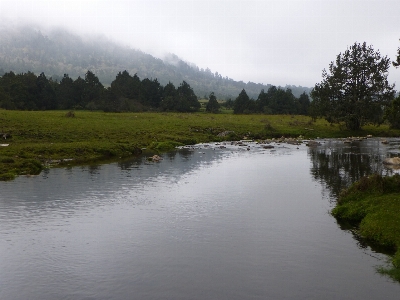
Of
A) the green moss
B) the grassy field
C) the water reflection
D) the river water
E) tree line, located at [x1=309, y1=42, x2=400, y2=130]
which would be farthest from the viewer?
tree line, located at [x1=309, y1=42, x2=400, y2=130]

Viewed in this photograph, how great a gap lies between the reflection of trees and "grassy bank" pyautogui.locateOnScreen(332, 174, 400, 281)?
4525mm

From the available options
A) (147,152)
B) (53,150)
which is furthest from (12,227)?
(147,152)

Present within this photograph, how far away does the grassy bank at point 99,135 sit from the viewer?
165ft

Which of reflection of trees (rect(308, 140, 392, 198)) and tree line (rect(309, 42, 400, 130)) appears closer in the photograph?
reflection of trees (rect(308, 140, 392, 198))

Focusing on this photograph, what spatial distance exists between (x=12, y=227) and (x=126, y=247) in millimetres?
8786

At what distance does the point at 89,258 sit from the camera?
19.4m

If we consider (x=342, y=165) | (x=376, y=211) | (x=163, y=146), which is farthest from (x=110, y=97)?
(x=376, y=211)

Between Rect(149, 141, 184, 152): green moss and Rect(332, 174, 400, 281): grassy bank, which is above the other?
Rect(149, 141, 184, 152): green moss

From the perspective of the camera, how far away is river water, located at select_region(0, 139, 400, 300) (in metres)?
16.2

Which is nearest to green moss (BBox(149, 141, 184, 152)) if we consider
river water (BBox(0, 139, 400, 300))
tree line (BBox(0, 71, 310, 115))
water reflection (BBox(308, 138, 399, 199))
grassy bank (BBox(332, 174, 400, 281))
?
river water (BBox(0, 139, 400, 300))

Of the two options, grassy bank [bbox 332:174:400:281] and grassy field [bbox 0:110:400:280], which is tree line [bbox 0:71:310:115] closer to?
grassy field [bbox 0:110:400:280]

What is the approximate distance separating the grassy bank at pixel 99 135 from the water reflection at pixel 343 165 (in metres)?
26.6

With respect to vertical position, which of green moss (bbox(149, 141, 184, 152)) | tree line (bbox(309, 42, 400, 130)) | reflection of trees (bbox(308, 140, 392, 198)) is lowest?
reflection of trees (bbox(308, 140, 392, 198))

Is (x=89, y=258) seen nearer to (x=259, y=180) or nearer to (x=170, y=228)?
(x=170, y=228)
